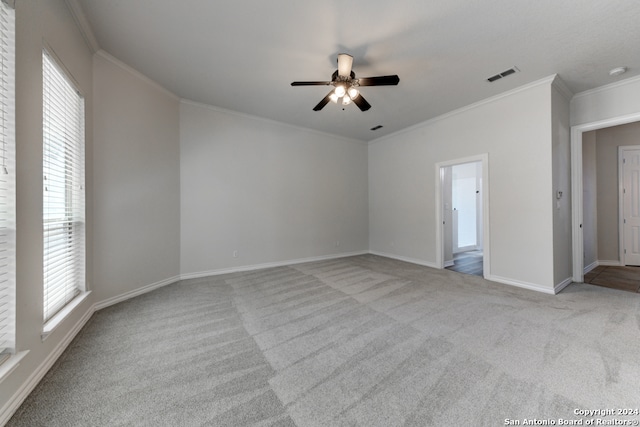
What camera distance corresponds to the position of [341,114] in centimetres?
428

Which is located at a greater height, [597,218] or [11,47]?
[11,47]

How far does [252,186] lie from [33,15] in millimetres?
3014

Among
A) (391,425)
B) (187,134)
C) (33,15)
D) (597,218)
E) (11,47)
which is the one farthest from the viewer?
(597,218)

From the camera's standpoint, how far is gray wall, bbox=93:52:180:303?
8.90 ft

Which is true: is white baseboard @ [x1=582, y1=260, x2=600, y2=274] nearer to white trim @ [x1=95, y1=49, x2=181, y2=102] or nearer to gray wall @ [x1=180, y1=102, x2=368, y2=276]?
gray wall @ [x1=180, y1=102, x2=368, y2=276]

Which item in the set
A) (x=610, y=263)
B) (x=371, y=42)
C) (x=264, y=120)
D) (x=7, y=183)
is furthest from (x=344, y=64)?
(x=610, y=263)

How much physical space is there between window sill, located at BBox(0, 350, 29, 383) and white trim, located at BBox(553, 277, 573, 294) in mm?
5227

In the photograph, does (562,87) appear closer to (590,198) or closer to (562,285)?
(590,198)

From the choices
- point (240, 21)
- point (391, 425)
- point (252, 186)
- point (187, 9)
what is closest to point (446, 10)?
point (240, 21)

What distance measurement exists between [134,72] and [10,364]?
3.25m

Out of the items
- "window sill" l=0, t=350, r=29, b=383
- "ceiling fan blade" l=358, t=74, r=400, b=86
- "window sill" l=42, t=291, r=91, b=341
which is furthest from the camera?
"ceiling fan blade" l=358, t=74, r=400, b=86

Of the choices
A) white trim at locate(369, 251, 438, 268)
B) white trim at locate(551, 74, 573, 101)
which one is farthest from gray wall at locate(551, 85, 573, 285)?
white trim at locate(369, 251, 438, 268)

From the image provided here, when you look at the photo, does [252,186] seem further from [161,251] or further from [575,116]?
[575,116]

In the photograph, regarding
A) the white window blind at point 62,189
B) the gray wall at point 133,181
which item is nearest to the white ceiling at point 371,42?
the gray wall at point 133,181
